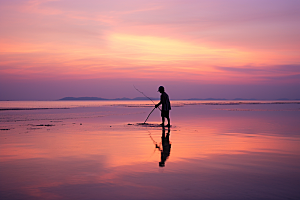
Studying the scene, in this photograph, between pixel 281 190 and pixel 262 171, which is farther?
pixel 262 171

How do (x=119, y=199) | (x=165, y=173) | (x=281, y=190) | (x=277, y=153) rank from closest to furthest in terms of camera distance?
(x=119, y=199) → (x=281, y=190) → (x=165, y=173) → (x=277, y=153)

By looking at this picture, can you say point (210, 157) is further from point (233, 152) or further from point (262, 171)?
point (262, 171)

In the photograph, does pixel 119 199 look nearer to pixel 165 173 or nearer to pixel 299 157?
pixel 165 173

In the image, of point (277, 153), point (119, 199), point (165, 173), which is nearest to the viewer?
point (119, 199)

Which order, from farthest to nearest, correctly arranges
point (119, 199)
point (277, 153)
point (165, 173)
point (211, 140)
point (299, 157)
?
point (211, 140), point (277, 153), point (299, 157), point (165, 173), point (119, 199)

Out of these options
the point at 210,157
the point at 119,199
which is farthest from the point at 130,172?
the point at 210,157

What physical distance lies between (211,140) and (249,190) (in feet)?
20.2

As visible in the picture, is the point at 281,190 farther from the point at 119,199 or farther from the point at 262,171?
the point at 119,199

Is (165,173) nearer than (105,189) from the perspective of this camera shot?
No

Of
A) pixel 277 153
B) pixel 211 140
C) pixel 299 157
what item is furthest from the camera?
pixel 211 140

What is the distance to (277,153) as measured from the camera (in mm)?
8445

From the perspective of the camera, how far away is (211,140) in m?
11.1

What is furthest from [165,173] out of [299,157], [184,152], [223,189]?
[299,157]

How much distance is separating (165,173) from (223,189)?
4.54 feet
